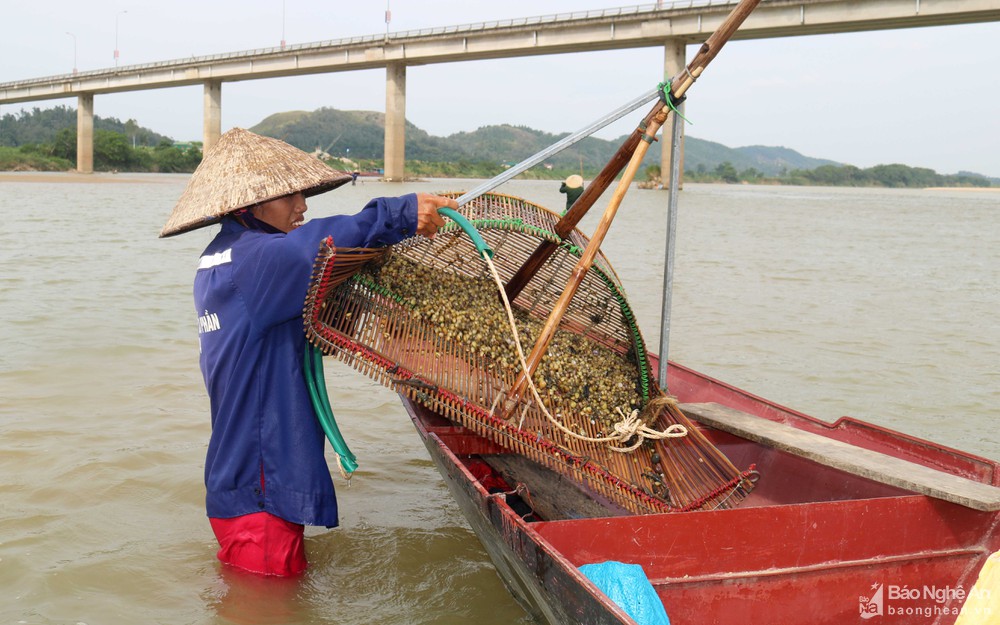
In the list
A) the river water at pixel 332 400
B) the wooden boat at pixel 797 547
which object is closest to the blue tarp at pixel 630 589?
the wooden boat at pixel 797 547

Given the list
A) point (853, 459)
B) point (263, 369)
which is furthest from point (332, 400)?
point (853, 459)

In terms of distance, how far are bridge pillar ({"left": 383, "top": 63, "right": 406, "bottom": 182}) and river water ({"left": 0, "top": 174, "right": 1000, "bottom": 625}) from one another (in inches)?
1002

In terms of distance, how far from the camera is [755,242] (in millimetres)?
16406

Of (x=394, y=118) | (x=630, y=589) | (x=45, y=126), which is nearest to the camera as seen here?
(x=630, y=589)

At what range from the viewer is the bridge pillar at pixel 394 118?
38594 mm

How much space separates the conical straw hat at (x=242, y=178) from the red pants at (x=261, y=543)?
3.34ft

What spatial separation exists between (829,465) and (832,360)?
14.9 feet

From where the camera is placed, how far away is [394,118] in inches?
1540

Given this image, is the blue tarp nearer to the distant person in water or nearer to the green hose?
the green hose

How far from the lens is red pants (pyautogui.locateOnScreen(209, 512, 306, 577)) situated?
9.55ft

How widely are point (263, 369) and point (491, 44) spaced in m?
32.7

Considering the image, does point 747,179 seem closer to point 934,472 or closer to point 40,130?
point 40,130

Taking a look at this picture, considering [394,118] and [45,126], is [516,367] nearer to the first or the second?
[394,118]

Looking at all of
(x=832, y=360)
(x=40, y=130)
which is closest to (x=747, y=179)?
(x=40, y=130)
